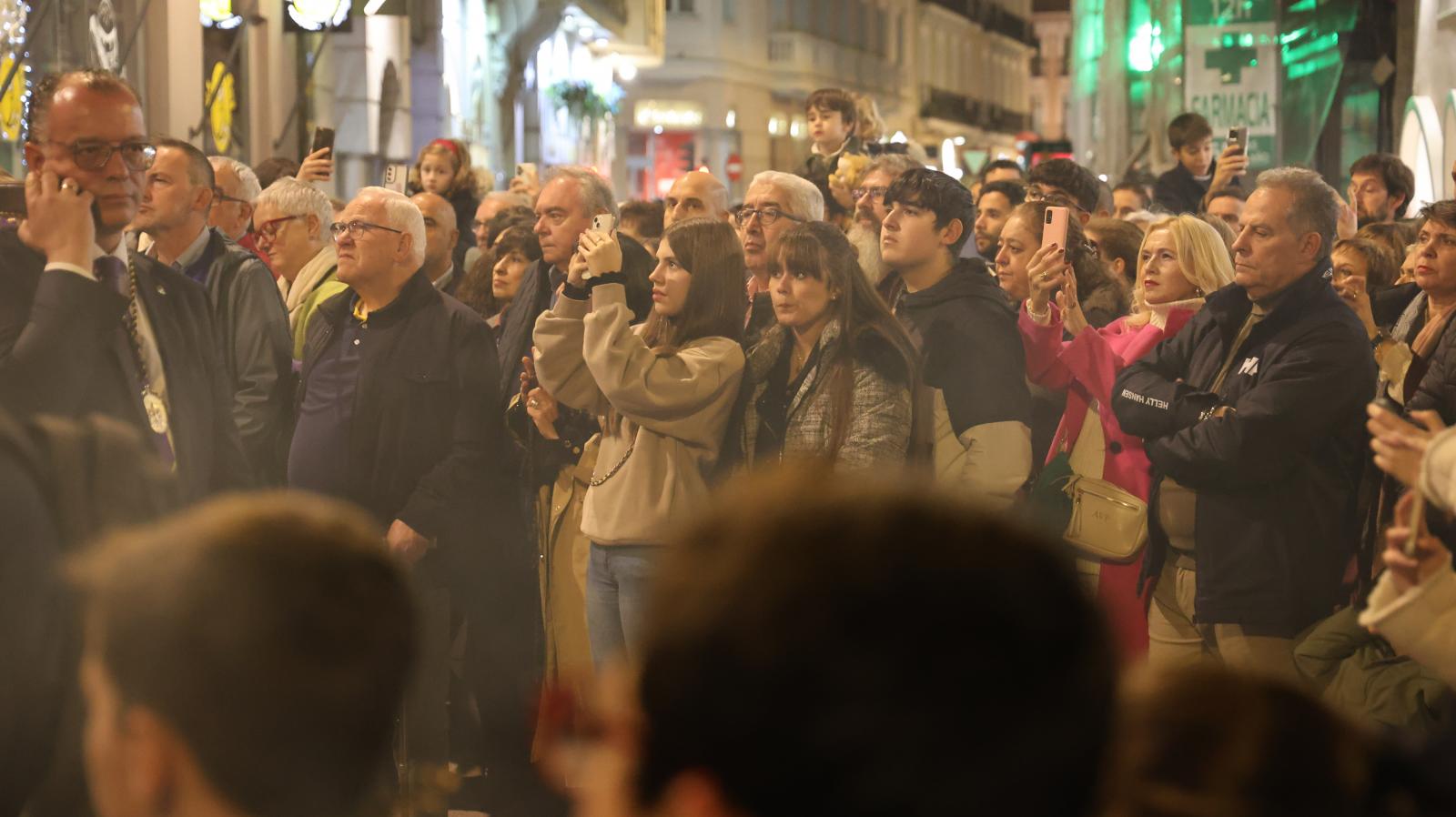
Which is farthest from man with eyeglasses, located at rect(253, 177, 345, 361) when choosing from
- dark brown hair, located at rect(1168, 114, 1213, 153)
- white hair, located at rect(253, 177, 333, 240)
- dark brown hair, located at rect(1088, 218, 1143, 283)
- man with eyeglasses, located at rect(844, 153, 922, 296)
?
dark brown hair, located at rect(1168, 114, 1213, 153)

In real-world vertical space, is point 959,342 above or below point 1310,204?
below

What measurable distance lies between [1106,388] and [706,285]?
56.3 inches

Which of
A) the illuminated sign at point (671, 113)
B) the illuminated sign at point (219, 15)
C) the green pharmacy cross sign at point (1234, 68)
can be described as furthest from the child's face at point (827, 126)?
the illuminated sign at point (671, 113)

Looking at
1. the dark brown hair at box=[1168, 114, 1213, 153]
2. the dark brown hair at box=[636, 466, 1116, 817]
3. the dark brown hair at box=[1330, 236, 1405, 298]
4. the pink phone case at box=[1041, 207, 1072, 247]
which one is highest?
the dark brown hair at box=[1168, 114, 1213, 153]

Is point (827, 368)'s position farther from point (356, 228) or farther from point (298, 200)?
point (298, 200)

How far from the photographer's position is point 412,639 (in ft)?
5.59

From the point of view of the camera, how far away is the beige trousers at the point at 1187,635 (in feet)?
17.3

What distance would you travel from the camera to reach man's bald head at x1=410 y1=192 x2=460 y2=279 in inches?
324

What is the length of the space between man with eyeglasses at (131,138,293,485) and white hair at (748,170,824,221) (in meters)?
1.80

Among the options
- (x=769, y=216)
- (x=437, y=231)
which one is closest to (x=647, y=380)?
(x=769, y=216)

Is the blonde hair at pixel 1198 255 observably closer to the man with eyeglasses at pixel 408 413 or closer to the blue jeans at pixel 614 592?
the blue jeans at pixel 614 592

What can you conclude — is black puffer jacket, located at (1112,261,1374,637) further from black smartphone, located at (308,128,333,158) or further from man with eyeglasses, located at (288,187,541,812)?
black smartphone, located at (308,128,333,158)

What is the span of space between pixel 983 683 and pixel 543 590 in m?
5.44

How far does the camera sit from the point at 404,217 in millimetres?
6355
